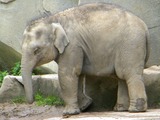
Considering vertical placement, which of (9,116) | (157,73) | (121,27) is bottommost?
(9,116)

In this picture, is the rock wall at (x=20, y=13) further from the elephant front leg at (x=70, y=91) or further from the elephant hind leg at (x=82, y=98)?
the elephant front leg at (x=70, y=91)

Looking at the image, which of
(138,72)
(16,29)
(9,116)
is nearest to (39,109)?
(9,116)

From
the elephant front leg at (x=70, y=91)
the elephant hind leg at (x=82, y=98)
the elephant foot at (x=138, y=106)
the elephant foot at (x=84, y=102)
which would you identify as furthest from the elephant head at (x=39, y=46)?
the elephant foot at (x=138, y=106)

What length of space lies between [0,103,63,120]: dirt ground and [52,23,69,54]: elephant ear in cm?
98

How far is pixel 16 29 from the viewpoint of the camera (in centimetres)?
909

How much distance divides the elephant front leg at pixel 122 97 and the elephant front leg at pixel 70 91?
1.70ft

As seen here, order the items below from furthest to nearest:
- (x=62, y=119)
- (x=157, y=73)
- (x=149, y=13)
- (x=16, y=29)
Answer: (x=16, y=29), (x=149, y=13), (x=157, y=73), (x=62, y=119)

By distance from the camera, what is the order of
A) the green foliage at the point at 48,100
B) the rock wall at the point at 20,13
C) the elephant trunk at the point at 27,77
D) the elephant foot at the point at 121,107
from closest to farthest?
the elephant trunk at the point at 27,77
the elephant foot at the point at 121,107
the green foliage at the point at 48,100
the rock wall at the point at 20,13

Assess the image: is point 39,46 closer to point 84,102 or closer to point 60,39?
point 60,39

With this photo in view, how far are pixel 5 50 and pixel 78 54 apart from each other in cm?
312

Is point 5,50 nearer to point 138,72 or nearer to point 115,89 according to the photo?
point 115,89

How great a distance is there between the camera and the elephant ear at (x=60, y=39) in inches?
248

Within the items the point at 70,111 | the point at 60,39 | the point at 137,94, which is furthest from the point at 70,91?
the point at 137,94

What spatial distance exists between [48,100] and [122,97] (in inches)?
44.4
